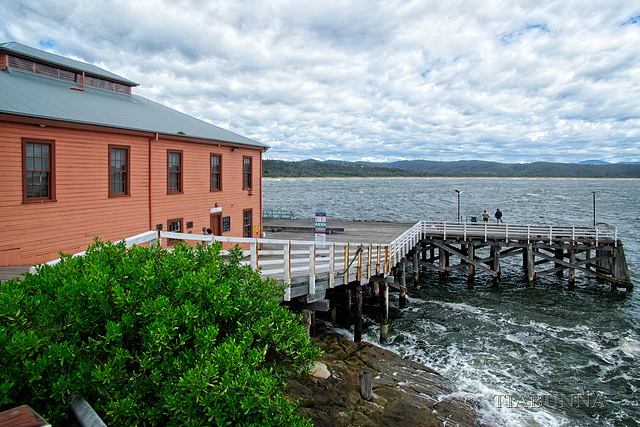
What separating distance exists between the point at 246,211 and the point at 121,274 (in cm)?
1724

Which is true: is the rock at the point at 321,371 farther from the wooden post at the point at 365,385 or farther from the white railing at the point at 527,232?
the white railing at the point at 527,232

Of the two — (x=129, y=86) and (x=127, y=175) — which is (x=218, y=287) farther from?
(x=129, y=86)

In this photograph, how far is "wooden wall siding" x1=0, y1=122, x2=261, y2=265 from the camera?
1241 centimetres

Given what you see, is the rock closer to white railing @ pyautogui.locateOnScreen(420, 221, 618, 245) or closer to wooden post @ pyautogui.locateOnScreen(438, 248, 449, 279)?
white railing @ pyautogui.locateOnScreen(420, 221, 618, 245)

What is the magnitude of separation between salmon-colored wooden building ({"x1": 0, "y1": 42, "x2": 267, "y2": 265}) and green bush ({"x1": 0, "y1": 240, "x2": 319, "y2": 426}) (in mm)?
7950

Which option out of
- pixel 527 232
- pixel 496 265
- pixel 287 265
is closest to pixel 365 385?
pixel 287 265

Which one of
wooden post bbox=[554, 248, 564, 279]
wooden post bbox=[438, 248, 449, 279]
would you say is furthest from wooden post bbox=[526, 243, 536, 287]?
wooden post bbox=[438, 248, 449, 279]

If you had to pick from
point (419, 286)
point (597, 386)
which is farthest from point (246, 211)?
point (597, 386)

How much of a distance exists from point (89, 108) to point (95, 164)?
2605 millimetres

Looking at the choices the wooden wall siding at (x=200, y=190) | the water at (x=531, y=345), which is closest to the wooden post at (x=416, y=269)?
the water at (x=531, y=345)

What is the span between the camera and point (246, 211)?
23281 mm

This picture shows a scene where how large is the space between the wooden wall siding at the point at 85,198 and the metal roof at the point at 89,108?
1.52 ft

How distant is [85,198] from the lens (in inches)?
571

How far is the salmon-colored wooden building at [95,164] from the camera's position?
1268 centimetres
